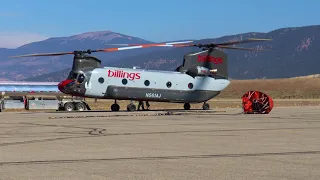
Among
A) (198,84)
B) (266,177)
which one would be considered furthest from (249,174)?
(198,84)

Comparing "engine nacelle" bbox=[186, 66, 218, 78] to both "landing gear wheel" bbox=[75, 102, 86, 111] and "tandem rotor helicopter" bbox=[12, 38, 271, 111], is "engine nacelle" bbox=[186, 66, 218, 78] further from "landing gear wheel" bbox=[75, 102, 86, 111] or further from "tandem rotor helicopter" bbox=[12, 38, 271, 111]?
"landing gear wheel" bbox=[75, 102, 86, 111]

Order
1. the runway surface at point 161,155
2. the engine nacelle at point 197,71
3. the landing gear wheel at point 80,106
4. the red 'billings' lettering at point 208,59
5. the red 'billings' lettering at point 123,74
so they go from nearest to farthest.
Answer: the runway surface at point 161,155 < the red 'billings' lettering at point 123,74 < the engine nacelle at point 197,71 < the red 'billings' lettering at point 208,59 < the landing gear wheel at point 80,106

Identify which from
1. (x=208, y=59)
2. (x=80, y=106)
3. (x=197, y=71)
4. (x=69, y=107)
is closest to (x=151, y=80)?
(x=197, y=71)

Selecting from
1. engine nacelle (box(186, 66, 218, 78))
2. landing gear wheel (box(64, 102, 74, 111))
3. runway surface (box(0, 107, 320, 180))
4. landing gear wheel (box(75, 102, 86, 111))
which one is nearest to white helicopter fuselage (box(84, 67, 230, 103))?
engine nacelle (box(186, 66, 218, 78))

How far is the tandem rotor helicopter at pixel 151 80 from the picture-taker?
1660 inches

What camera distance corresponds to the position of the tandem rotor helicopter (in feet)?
138

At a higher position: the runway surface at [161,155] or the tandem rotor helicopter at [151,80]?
the tandem rotor helicopter at [151,80]

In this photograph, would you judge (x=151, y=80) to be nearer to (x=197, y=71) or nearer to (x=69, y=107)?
(x=197, y=71)

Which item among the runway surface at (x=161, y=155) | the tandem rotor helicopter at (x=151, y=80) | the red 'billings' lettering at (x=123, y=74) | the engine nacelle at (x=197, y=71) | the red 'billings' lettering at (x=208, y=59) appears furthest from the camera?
the red 'billings' lettering at (x=208, y=59)

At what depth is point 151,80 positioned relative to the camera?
4406 centimetres

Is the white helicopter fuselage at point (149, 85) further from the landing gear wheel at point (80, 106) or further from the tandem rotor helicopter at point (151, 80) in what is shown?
the landing gear wheel at point (80, 106)

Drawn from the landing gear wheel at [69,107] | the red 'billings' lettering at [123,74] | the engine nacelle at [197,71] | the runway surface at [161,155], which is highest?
the engine nacelle at [197,71]

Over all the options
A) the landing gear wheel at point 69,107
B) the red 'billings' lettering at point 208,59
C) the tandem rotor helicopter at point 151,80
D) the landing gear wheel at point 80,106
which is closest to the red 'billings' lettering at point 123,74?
the tandem rotor helicopter at point 151,80

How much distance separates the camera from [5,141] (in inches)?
701
